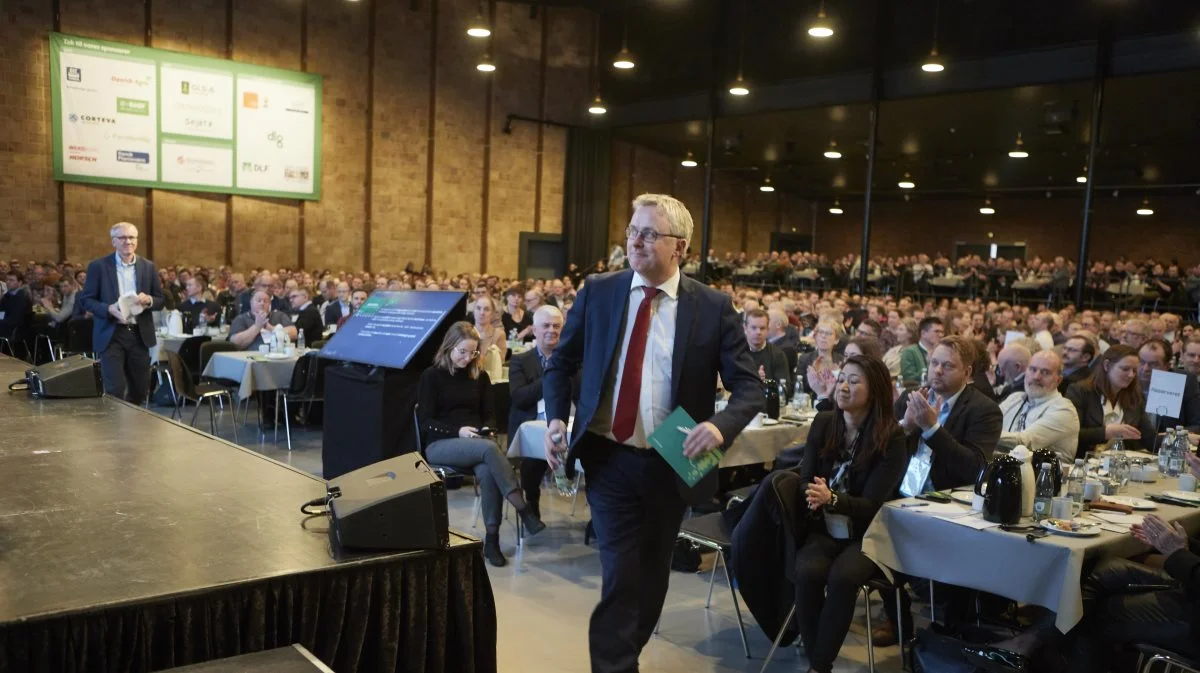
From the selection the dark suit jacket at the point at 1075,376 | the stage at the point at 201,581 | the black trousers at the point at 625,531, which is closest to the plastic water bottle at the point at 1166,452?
the dark suit jacket at the point at 1075,376

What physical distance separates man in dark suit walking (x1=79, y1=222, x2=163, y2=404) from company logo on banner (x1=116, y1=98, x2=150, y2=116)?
35.5 ft

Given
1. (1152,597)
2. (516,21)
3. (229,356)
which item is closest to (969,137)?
(516,21)

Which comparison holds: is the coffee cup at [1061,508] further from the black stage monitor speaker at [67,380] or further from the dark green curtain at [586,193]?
the dark green curtain at [586,193]

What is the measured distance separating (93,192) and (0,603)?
16593 millimetres

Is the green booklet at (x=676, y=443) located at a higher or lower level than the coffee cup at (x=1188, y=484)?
higher

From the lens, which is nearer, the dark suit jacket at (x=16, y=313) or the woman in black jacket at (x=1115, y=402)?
the woman in black jacket at (x=1115, y=402)

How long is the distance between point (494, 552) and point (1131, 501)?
308 cm

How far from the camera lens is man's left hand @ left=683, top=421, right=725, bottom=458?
268cm

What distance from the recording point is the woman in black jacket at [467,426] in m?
5.21

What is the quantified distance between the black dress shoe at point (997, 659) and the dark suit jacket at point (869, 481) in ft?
1.92

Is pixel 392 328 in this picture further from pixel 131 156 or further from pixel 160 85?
pixel 160 85

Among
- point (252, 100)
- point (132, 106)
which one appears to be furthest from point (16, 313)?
point (252, 100)

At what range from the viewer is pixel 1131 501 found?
3896 mm

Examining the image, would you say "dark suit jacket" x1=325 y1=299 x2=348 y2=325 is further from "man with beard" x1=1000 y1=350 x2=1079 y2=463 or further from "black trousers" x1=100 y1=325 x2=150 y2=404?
"man with beard" x1=1000 y1=350 x2=1079 y2=463
